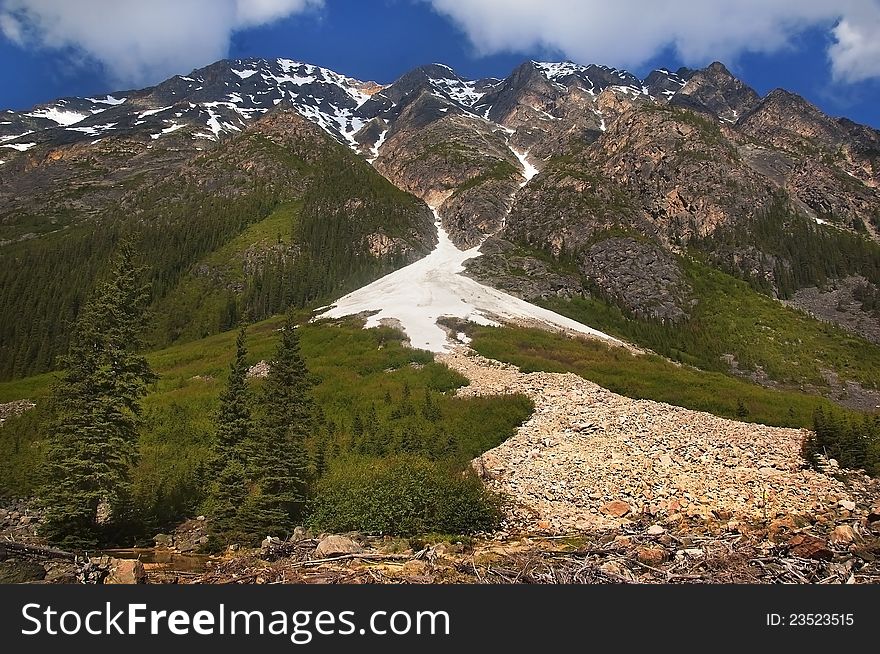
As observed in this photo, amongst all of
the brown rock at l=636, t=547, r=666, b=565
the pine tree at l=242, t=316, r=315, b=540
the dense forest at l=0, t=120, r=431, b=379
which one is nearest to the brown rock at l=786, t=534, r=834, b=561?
the brown rock at l=636, t=547, r=666, b=565

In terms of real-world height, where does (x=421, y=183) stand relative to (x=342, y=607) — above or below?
above

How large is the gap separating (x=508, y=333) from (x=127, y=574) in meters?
47.7

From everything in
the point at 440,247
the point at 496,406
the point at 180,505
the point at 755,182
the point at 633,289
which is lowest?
the point at 180,505

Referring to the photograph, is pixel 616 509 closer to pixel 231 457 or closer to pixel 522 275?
pixel 231 457

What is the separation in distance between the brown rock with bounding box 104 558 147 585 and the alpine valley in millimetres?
3447

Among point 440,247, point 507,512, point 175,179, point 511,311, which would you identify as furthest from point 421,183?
point 507,512

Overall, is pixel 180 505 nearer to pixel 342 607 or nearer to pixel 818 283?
pixel 342 607

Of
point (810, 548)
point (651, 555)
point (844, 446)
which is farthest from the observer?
point (844, 446)

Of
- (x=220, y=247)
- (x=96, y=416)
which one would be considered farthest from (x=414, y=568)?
(x=220, y=247)

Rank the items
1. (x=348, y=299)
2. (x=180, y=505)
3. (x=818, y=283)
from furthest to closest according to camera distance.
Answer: (x=818, y=283), (x=348, y=299), (x=180, y=505)

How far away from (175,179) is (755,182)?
164300 millimetres

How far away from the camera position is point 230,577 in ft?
40.1

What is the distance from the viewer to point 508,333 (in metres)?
56.8

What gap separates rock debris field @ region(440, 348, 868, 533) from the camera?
17328 millimetres
